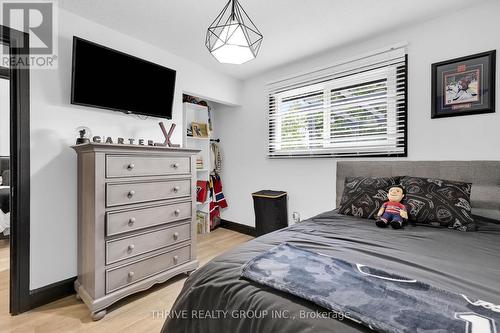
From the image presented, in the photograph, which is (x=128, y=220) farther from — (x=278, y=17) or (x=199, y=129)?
→ (x=278, y=17)

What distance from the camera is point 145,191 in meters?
1.98

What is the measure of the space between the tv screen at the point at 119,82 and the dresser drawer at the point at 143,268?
141 centimetres

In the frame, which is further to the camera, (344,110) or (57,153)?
(344,110)

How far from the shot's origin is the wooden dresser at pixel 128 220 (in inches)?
68.2

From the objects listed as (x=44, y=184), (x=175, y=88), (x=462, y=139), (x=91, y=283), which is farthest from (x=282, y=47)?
(x=91, y=283)

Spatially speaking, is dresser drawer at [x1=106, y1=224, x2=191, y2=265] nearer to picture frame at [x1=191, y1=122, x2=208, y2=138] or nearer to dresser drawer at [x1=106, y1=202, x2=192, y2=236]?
dresser drawer at [x1=106, y1=202, x2=192, y2=236]

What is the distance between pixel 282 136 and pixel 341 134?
2.63 ft

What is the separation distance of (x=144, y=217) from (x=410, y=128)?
8.36 feet

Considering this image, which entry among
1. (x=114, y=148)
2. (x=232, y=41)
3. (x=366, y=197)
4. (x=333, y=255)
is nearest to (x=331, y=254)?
(x=333, y=255)

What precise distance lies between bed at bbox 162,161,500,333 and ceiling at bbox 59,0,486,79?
5.75ft

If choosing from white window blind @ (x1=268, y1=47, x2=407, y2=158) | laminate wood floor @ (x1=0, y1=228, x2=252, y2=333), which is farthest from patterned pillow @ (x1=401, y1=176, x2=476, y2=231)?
laminate wood floor @ (x1=0, y1=228, x2=252, y2=333)

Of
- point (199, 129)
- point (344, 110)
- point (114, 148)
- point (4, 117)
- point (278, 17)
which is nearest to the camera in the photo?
point (114, 148)

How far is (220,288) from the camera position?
2.90ft

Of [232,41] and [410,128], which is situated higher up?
[232,41]
